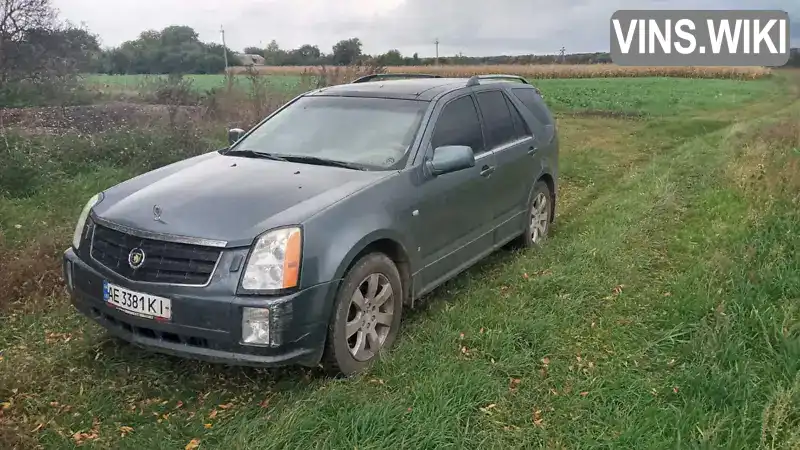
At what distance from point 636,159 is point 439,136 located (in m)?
8.64

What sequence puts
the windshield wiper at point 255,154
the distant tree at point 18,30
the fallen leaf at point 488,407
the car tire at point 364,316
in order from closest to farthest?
the fallen leaf at point 488,407 < the car tire at point 364,316 < the windshield wiper at point 255,154 < the distant tree at point 18,30

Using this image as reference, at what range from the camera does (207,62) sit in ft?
83.8

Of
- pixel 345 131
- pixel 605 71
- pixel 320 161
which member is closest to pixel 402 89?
pixel 345 131

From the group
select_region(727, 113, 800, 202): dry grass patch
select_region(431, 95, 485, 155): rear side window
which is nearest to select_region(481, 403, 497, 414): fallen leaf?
select_region(431, 95, 485, 155): rear side window

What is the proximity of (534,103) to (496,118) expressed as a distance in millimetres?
1081

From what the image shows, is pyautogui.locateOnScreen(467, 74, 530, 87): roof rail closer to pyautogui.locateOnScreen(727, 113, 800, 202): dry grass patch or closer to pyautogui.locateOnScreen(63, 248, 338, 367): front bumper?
pyautogui.locateOnScreen(63, 248, 338, 367): front bumper

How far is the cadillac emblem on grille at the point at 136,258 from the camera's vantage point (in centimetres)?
353

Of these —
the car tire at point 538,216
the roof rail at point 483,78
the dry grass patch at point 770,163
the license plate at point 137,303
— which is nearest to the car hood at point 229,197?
the license plate at point 137,303

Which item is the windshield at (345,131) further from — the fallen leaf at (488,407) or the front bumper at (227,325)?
the fallen leaf at (488,407)

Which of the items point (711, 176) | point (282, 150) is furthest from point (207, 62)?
point (282, 150)

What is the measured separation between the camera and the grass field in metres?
3.25

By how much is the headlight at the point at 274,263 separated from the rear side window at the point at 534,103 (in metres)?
3.58

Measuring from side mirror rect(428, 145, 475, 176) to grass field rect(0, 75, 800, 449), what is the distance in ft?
3.33

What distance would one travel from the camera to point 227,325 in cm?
336
